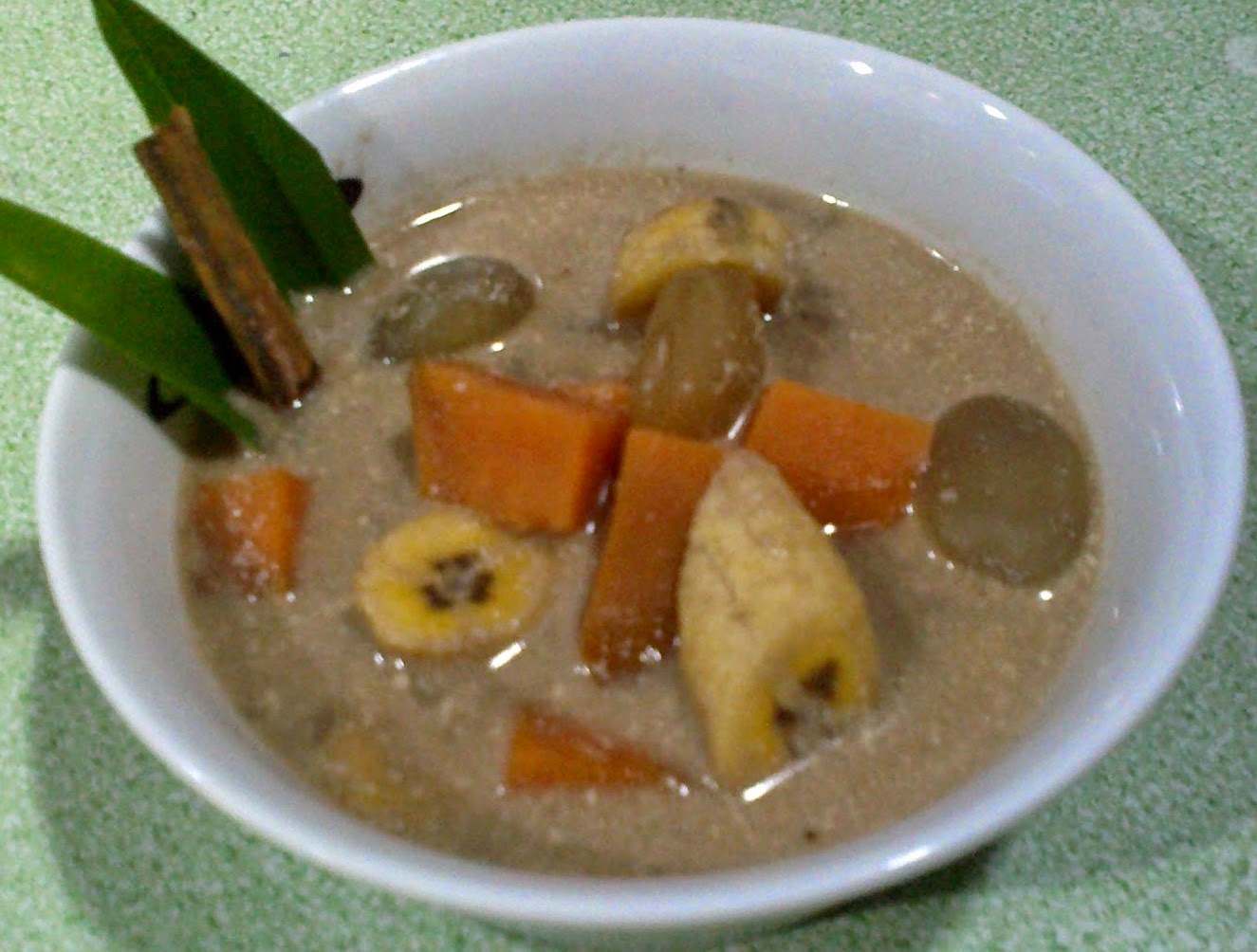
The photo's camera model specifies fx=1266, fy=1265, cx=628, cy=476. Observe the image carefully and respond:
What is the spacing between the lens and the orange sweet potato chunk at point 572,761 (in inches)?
35.2

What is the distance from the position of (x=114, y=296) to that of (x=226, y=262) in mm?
94

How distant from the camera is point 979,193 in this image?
1.19 m

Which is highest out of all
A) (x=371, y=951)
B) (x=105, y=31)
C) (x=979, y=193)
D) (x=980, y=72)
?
(x=105, y=31)

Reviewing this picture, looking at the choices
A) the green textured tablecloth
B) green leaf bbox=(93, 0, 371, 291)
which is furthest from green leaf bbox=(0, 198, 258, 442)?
the green textured tablecloth

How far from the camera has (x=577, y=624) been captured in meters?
0.98

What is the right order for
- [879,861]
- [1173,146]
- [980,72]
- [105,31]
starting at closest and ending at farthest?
[879,861], [105,31], [1173,146], [980,72]

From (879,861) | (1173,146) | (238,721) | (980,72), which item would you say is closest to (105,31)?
(238,721)

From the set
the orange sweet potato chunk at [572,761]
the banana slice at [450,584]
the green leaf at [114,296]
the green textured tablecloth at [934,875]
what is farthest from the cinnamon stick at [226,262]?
the orange sweet potato chunk at [572,761]

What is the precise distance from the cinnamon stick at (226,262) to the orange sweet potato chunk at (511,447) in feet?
0.43

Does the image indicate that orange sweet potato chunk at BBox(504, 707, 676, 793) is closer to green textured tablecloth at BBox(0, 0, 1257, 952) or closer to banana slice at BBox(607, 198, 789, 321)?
green textured tablecloth at BBox(0, 0, 1257, 952)

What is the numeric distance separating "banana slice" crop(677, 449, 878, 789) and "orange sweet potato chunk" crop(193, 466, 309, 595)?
35 centimetres

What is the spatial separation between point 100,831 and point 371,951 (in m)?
0.25

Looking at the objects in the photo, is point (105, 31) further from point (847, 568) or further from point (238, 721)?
point (847, 568)

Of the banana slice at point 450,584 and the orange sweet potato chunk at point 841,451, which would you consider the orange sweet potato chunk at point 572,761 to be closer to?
the banana slice at point 450,584
